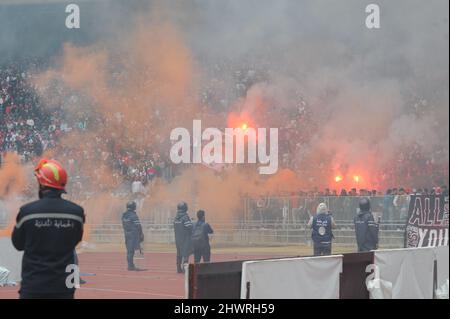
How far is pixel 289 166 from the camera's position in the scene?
21.8m

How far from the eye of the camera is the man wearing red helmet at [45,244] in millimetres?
5242

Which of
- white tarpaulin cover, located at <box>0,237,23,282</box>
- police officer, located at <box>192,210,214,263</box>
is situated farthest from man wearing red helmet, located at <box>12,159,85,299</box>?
police officer, located at <box>192,210,214,263</box>

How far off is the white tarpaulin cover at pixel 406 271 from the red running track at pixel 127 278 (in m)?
3.66

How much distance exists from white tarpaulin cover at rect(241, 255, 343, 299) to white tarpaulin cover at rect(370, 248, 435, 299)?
2.02 ft

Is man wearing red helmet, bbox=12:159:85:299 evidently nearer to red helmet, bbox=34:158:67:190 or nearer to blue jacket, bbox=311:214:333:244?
red helmet, bbox=34:158:67:190

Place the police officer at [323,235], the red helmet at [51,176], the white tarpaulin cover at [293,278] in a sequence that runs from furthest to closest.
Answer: the police officer at [323,235] < the white tarpaulin cover at [293,278] < the red helmet at [51,176]

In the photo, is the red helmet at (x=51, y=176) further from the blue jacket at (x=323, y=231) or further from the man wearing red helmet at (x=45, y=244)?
the blue jacket at (x=323, y=231)

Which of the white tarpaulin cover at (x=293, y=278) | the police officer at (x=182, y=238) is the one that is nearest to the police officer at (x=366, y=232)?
the police officer at (x=182, y=238)

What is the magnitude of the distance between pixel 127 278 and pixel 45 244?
941 centimetres

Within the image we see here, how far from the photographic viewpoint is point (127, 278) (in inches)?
573

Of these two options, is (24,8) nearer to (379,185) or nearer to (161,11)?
(161,11)

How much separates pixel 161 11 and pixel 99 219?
5574 mm

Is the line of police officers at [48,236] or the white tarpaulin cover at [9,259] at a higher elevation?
the line of police officers at [48,236]
